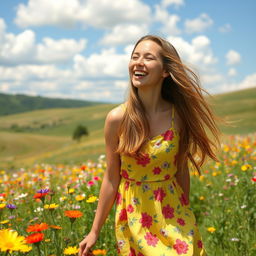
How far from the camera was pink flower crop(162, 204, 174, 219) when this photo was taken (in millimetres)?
2693

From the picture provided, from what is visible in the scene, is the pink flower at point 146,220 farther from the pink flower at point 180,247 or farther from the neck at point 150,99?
the neck at point 150,99

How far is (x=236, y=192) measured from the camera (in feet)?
14.8

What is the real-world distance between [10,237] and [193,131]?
1651 mm

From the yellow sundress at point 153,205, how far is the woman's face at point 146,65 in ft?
1.35

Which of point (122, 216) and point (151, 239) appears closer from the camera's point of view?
point (151, 239)

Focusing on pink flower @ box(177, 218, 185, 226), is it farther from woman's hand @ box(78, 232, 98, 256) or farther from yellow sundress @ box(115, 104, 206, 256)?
woman's hand @ box(78, 232, 98, 256)

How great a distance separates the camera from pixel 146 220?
270 centimetres

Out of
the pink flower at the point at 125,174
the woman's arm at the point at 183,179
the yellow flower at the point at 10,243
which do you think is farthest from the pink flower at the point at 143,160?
the yellow flower at the point at 10,243

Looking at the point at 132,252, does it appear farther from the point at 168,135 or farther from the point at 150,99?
the point at 150,99

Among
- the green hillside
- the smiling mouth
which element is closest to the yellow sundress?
the smiling mouth

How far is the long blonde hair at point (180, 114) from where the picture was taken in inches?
108

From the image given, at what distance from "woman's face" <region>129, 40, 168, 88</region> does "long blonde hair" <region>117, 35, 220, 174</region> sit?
64 millimetres

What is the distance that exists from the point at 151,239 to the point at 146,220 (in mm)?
137

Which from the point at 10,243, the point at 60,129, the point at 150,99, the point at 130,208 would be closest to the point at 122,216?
the point at 130,208
